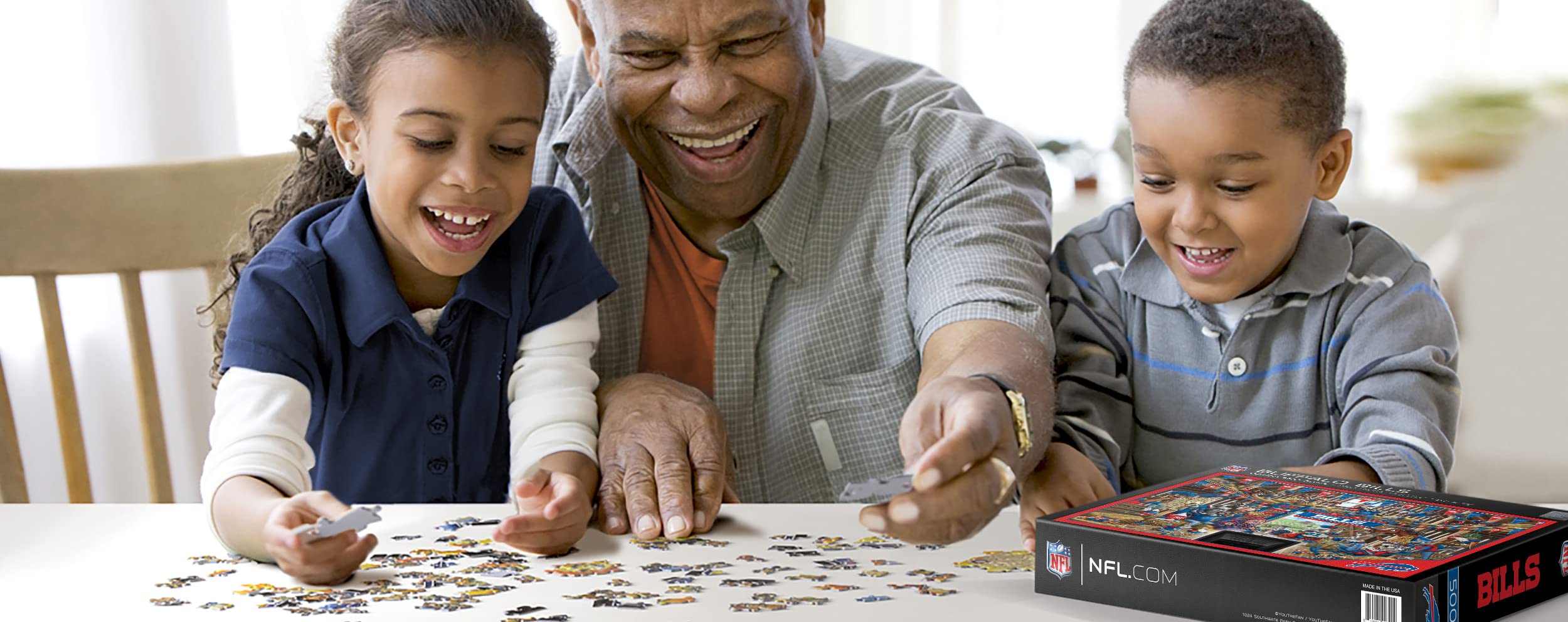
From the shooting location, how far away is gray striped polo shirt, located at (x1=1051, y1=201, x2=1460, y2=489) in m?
1.50

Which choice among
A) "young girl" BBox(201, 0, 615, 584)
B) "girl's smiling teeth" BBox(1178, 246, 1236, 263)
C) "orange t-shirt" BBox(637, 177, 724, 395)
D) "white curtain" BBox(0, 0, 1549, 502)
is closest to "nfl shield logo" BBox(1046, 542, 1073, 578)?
"young girl" BBox(201, 0, 615, 584)

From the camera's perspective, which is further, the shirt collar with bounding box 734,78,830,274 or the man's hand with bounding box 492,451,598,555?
the shirt collar with bounding box 734,78,830,274

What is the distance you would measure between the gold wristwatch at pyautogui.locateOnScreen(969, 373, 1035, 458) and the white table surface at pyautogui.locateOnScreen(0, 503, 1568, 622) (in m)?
0.08

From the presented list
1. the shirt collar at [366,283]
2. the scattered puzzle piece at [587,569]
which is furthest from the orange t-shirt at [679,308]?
the scattered puzzle piece at [587,569]

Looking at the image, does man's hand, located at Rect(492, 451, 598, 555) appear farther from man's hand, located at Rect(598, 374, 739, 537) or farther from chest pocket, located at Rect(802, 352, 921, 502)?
chest pocket, located at Rect(802, 352, 921, 502)

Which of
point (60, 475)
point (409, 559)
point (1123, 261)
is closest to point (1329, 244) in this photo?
point (1123, 261)

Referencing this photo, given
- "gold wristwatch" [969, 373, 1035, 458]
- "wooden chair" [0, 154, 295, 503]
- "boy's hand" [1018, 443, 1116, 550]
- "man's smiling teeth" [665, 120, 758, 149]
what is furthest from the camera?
"wooden chair" [0, 154, 295, 503]

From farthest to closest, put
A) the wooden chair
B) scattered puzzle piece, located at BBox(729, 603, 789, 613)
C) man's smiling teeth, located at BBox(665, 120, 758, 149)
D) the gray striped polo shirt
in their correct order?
Result: 1. the wooden chair
2. man's smiling teeth, located at BBox(665, 120, 758, 149)
3. the gray striped polo shirt
4. scattered puzzle piece, located at BBox(729, 603, 789, 613)

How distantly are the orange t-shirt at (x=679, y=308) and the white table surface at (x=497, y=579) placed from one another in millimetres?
579

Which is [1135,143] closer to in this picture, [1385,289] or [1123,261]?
[1123,261]

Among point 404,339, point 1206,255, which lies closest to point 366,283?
point 404,339

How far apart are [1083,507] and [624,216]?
98cm

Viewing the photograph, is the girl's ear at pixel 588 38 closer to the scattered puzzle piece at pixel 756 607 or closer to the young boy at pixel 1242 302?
the young boy at pixel 1242 302

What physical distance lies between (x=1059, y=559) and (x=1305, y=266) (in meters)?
0.65
